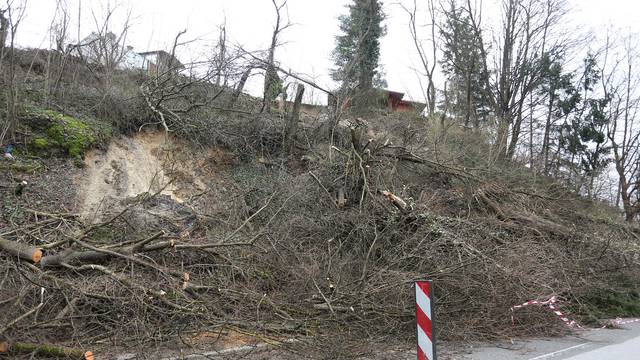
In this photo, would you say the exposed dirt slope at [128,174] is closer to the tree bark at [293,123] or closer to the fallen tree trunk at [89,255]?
the fallen tree trunk at [89,255]

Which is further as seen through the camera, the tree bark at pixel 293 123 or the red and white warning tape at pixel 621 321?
the tree bark at pixel 293 123

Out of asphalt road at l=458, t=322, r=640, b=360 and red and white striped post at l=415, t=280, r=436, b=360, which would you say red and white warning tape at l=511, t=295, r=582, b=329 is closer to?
asphalt road at l=458, t=322, r=640, b=360

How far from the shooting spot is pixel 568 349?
638cm

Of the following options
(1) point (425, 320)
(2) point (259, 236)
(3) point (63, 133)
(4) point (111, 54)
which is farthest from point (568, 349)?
(4) point (111, 54)

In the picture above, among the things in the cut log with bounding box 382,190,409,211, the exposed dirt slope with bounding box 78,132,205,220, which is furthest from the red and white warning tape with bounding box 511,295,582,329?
the exposed dirt slope with bounding box 78,132,205,220

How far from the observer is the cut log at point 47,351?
4590 mm

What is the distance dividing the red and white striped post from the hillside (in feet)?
5.53

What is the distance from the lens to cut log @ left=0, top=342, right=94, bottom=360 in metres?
4.59

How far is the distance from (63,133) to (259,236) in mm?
5028

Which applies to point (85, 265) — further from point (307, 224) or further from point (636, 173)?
point (636, 173)

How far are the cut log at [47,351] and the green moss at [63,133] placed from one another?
5.45 m

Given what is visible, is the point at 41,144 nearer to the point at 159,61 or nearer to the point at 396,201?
the point at 159,61

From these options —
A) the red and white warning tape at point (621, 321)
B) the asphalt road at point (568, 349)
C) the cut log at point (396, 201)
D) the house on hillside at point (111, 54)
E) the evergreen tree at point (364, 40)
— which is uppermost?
the evergreen tree at point (364, 40)

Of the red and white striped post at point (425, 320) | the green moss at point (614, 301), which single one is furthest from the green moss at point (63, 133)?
the green moss at point (614, 301)
